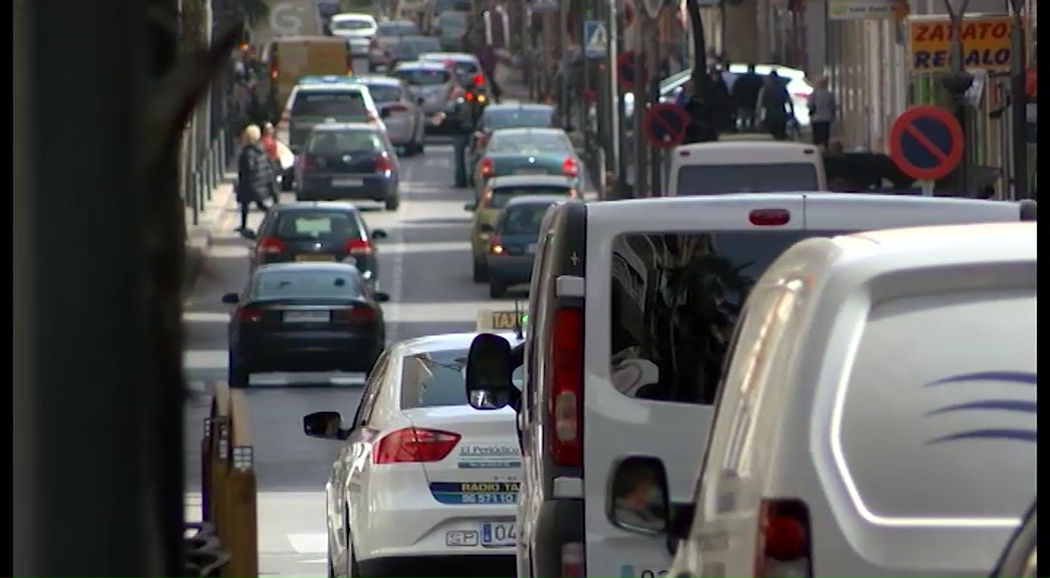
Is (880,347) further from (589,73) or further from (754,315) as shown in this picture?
(589,73)

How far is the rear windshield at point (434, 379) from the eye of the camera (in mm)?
12297

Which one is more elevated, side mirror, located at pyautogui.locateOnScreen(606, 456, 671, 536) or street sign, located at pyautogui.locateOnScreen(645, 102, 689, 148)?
street sign, located at pyautogui.locateOnScreen(645, 102, 689, 148)

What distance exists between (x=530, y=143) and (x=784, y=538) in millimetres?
42498

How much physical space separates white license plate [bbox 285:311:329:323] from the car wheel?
10.4 metres

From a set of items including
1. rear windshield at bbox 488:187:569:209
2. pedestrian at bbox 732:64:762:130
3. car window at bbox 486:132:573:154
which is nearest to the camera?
rear windshield at bbox 488:187:569:209

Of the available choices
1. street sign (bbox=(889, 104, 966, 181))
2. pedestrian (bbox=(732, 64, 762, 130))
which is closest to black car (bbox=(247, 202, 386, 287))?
pedestrian (bbox=(732, 64, 762, 130))

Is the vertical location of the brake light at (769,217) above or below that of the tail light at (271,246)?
above

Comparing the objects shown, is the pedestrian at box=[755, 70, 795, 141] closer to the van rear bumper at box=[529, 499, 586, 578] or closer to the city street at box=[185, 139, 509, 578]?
the city street at box=[185, 139, 509, 578]

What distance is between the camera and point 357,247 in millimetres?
35719

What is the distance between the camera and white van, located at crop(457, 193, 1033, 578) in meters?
8.24

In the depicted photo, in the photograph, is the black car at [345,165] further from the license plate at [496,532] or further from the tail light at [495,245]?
the license plate at [496,532]

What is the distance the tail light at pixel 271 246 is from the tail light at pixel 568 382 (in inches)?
1090

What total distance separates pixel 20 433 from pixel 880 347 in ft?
6.43

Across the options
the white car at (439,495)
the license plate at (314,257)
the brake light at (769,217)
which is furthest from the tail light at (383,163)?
the brake light at (769,217)
